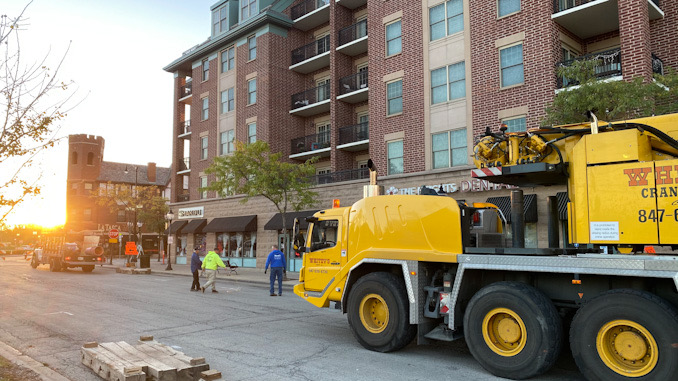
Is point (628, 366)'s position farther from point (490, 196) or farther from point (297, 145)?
point (297, 145)

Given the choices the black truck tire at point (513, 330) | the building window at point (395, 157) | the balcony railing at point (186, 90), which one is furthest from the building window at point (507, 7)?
the balcony railing at point (186, 90)

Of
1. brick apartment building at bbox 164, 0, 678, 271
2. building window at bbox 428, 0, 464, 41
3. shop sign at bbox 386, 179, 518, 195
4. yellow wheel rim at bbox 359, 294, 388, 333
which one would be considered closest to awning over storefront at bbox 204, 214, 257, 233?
brick apartment building at bbox 164, 0, 678, 271

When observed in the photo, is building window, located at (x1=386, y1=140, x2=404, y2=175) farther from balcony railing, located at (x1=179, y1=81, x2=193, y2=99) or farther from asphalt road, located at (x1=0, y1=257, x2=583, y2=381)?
balcony railing, located at (x1=179, y1=81, x2=193, y2=99)

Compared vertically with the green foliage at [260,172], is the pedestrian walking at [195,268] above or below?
below

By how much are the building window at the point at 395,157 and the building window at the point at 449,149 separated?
5.99 ft

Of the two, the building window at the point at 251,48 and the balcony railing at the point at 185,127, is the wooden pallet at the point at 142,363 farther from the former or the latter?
the balcony railing at the point at 185,127

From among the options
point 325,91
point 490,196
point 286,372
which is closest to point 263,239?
point 325,91

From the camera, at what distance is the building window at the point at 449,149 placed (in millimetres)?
21094

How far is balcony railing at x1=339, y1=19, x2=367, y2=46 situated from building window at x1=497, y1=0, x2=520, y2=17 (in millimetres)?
8558

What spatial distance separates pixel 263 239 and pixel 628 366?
26.1 meters

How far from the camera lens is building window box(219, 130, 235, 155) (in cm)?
3417

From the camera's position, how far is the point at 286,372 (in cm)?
671

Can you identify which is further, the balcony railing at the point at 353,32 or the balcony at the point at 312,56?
the balcony at the point at 312,56

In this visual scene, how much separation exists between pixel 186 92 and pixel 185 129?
3.05 metres
